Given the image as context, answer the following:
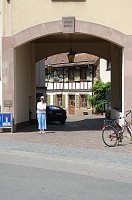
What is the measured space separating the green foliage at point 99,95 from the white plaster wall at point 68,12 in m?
→ 28.7

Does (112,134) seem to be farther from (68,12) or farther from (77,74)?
(77,74)

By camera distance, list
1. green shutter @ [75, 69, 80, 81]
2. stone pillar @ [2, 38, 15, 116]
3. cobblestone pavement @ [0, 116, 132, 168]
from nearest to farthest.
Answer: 1. cobblestone pavement @ [0, 116, 132, 168]
2. stone pillar @ [2, 38, 15, 116]
3. green shutter @ [75, 69, 80, 81]

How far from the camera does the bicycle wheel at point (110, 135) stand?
15.2 m

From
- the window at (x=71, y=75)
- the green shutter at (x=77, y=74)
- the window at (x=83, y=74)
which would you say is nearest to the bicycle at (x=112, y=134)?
the window at (x=83, y=74)

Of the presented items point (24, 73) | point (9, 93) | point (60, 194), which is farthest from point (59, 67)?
point (60, 194)

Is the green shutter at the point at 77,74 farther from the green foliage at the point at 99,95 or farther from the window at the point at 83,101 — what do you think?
the green foliage at the point at 99,95

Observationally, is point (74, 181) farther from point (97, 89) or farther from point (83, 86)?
point (83, 86)

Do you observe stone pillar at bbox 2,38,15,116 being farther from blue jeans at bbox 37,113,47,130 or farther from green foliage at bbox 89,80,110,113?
green foliage at bbox 89,80,110,113

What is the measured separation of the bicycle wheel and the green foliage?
107 ft

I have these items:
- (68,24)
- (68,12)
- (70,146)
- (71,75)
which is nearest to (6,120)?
(68,24)

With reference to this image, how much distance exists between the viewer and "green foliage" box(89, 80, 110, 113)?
48.3 metres

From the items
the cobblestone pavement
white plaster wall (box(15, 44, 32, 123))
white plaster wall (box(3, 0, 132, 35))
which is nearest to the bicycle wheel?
the cobblestone pavement

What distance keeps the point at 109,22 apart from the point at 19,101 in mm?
5832

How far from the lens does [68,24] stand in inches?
760
